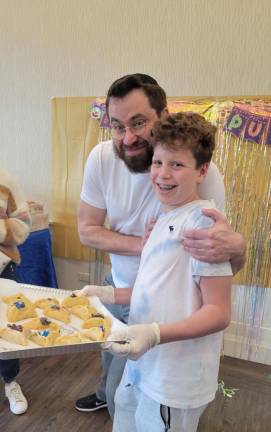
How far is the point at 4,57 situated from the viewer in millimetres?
3008

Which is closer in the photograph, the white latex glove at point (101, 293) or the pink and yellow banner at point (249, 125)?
the white latex glove at point (101, 293)

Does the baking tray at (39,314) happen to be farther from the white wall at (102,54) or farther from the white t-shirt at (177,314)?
the white wall at (102,54)

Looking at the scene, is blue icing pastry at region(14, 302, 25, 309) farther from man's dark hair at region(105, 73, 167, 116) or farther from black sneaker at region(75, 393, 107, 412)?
black sneaker at region(75, 393, 107, 412)

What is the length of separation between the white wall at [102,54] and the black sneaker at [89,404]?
3.96 ft

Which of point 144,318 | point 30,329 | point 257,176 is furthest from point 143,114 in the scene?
point 257,176

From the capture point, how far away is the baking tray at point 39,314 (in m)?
0.94

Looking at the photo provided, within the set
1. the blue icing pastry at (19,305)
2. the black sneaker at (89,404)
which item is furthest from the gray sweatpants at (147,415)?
the black sneaker at (89,404)

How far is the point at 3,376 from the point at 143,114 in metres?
1.67

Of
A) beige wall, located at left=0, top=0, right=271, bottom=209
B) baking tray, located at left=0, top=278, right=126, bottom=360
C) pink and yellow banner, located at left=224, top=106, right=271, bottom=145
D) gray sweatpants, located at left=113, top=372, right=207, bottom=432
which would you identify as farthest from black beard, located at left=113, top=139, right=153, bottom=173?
beige wall, located at left=0, top=0, right=271, bottom=209

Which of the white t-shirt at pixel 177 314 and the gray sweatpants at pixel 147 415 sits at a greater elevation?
the white t-shirt at pixel 177 314

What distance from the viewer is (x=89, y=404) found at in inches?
77.5

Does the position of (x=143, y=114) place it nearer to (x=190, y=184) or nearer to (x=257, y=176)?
(x=190, y=184)

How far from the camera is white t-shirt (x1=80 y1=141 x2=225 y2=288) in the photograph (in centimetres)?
131

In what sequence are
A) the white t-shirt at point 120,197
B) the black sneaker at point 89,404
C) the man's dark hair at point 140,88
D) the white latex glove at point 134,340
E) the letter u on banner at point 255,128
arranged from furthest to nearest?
the letter u on banner at point 255,128, the black sneaker at point 89,404, the white t-shirt at point 120,197, the man's dark hair at point 140,88, the white latex glove at point 134,340
